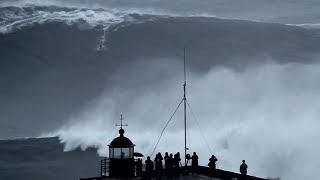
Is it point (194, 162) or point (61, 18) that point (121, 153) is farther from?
point (61, 18)

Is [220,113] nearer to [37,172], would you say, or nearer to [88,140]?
[88,140]

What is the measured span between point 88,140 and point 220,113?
30.7 feet

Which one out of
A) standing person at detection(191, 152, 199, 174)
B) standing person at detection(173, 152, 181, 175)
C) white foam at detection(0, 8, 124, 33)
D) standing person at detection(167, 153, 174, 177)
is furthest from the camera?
white foam at detection(0, 8, 124, 33)

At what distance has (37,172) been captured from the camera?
35875mm

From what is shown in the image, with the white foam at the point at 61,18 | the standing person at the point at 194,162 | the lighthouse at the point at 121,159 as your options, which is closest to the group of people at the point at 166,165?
the standing person at the point at 194,162

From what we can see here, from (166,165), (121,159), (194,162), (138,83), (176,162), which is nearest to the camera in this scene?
(121,159)

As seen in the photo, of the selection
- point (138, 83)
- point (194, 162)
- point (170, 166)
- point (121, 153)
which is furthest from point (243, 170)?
point (138, 83)

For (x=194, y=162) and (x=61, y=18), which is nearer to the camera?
(x=194, y=162)

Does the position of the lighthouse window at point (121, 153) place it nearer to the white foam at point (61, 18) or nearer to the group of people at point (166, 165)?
the group of people at point (166, 165)

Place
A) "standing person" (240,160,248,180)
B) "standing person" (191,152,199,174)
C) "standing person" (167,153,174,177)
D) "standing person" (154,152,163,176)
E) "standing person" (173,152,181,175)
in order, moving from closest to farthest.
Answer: "standing person" (240,160,248,180) → "standing person" (154,152,163,176) → "standing person" (167,153,174,177) → "standing person" (173,152,181,175) → "standing person" (191,152,199,174)

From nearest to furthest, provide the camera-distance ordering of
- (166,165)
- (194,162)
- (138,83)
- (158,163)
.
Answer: (158,163)
(166,165)
(194,162)
(138,83)

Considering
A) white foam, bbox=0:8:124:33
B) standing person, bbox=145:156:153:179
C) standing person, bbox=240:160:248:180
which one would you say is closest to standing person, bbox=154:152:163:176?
standing person, bbox=145:156:153:179

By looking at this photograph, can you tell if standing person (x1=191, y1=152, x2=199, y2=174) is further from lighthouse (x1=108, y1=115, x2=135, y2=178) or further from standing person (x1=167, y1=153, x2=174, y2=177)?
lighthouse (x1=108, y1=115, x2=135, y2=178)

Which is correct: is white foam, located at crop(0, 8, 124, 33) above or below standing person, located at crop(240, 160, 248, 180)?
above
